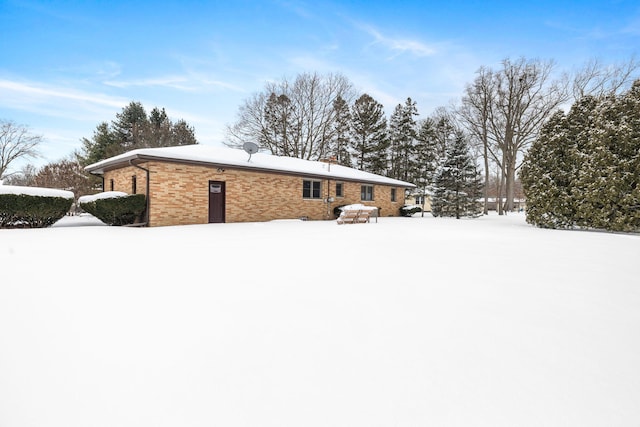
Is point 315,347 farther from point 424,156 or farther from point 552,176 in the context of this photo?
point 424,156

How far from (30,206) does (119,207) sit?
8.40ft

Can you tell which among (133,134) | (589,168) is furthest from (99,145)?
(589,168)

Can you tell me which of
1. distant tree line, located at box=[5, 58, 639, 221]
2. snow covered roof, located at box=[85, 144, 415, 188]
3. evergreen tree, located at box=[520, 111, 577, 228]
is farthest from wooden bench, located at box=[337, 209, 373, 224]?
distant tree line, located at box=[5, 58, 639, 221]

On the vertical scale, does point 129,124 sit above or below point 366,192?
above

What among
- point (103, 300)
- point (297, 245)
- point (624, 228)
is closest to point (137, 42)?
point (297, 245)

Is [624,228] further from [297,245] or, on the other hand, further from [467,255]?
[297,245]

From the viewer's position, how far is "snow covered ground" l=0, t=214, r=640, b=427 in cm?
155

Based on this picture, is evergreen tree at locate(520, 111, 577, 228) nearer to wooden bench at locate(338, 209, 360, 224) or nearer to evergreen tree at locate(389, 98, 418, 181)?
wooden bench at locate(338, 209, 360, 224)

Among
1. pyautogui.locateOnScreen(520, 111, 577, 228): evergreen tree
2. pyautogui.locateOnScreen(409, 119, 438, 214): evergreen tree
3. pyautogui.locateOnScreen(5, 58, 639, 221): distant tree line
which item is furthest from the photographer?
pyautogui.locateOnScreen(409, 119, 438, 214): evergreen tree

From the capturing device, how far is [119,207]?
11312mm

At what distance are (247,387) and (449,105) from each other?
105ft

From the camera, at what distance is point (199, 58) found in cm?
1666

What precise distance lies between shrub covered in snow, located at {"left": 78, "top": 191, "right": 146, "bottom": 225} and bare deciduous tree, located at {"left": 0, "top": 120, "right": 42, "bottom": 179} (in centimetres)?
2828

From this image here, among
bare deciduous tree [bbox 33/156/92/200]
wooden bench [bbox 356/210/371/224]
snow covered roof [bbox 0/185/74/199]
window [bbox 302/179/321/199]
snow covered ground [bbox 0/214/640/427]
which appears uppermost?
bare deciduous tree [bbox 33/156/92/200]
